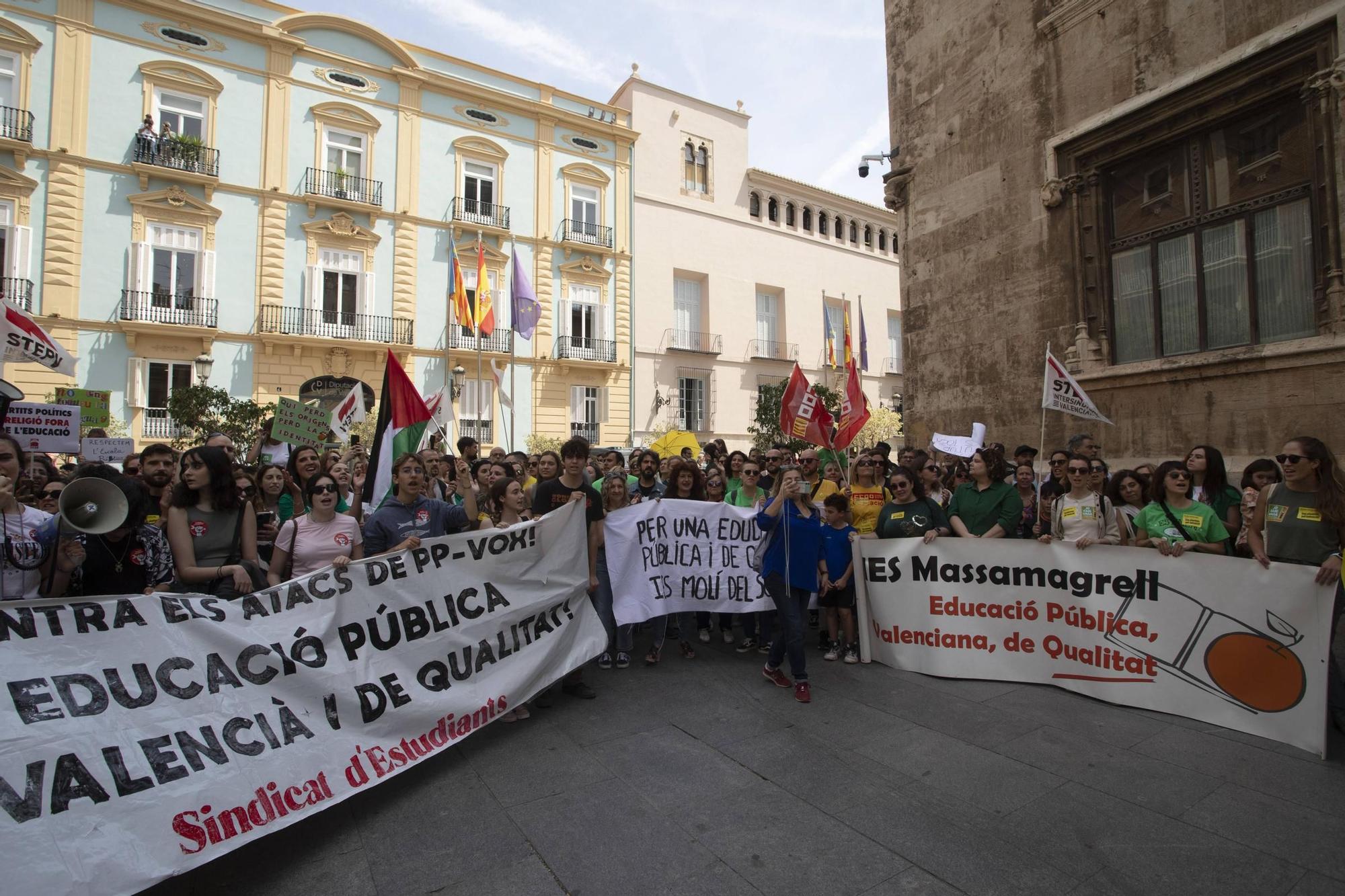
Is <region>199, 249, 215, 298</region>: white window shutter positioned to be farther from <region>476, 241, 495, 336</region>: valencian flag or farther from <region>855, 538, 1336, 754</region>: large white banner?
<region>855, 538, 1336, 754</region>: large white banner

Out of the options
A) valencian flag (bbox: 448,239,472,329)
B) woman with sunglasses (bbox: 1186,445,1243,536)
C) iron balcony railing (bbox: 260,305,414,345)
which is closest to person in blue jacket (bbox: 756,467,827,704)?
woman with sunglasses (bbox: 1186,445,1243,536)

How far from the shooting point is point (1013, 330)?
10.6 metres

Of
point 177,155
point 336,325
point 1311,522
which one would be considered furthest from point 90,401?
point 177,155

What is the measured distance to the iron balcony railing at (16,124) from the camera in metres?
19.3

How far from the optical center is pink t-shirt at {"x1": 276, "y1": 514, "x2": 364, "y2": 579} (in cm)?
439

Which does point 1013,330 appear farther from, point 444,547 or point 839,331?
point 839,331

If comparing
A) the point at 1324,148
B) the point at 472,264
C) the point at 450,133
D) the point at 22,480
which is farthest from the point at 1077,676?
the point at 450,133

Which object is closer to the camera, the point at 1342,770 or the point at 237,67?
the point at 1342,770

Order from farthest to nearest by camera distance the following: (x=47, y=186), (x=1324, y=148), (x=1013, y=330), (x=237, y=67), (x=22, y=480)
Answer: (x=237, y=67)
(x=47, y=186)
(x=1013, y=330)
(x=1324, y=148)
(x=22, y=480)

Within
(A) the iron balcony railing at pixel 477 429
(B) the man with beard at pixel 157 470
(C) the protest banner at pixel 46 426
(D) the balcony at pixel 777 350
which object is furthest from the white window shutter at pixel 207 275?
(D) the balcony at pixel 777 350

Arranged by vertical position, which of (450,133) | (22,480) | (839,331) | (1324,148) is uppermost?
(450,133)

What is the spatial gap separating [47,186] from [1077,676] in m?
27.1

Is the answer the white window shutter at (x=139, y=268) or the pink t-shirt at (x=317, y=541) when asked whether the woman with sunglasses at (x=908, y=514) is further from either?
the white window shutter at (x=139, y=268)

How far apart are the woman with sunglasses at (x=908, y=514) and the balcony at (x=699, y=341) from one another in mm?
25990
